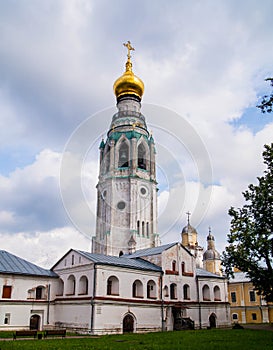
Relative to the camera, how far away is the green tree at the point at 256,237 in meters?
27.5

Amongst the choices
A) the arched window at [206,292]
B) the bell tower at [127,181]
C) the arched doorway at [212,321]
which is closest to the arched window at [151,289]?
the arched window at [206,292]

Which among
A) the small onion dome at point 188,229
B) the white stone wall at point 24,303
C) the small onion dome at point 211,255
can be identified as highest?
the small onion dome at point 188,229

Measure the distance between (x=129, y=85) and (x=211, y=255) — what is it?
35116 mm

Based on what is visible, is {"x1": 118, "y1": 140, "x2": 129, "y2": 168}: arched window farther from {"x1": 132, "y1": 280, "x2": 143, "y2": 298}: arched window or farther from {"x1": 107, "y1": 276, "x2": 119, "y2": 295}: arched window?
{"x1": 107, "y1": 276, "x2": 119, "y2": 295}: arched window

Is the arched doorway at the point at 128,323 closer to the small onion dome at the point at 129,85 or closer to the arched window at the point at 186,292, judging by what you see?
the arched window at the point at 186,292

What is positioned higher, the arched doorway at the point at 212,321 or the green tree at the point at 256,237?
the green tree at the point at 256,237

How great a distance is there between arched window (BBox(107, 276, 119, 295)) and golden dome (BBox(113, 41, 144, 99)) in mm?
42049

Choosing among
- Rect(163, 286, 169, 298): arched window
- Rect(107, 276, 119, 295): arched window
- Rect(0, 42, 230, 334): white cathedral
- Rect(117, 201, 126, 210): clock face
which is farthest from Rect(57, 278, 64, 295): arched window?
Rect(117, 201, 126, 210): clock face

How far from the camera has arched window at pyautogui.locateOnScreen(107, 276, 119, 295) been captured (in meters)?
32.2

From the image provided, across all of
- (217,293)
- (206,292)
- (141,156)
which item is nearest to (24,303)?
(206,292)

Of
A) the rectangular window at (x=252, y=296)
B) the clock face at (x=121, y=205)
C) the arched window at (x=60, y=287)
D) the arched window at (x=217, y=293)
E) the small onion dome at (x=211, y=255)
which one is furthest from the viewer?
the small onion dome at (x=211, y=255)

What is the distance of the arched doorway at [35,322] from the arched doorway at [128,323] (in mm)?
8107

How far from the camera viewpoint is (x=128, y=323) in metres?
31.8

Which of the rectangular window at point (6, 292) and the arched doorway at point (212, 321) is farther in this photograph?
the arched doorway at point (212, 321)
